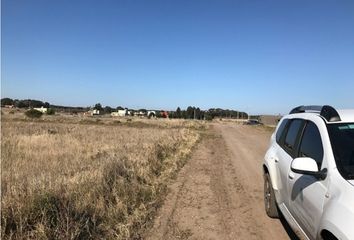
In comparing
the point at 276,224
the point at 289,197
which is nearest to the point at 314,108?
the point at 289,197

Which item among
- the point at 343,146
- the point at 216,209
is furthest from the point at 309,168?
the point at 216,209

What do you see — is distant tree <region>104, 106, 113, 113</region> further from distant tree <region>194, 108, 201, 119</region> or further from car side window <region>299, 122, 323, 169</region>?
car side window <region>299, 122, 323, 169</region>

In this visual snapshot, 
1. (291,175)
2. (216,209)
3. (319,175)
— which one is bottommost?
(216,209)

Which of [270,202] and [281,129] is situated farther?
[281,129]

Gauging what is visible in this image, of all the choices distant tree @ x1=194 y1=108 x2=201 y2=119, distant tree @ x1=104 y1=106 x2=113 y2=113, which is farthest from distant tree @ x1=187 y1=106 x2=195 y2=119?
distant tree @ x1=104 y1=106 x2=113 y2=113

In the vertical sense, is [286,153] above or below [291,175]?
above

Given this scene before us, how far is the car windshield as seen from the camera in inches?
172

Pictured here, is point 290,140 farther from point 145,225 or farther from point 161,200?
point 161,200

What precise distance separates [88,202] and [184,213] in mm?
1742

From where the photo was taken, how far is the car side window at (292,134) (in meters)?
6.53

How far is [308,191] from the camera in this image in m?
4.97

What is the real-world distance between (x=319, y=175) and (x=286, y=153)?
7.33 ft

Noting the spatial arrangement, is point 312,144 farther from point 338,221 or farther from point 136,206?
point 136,206

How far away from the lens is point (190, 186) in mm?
10906
